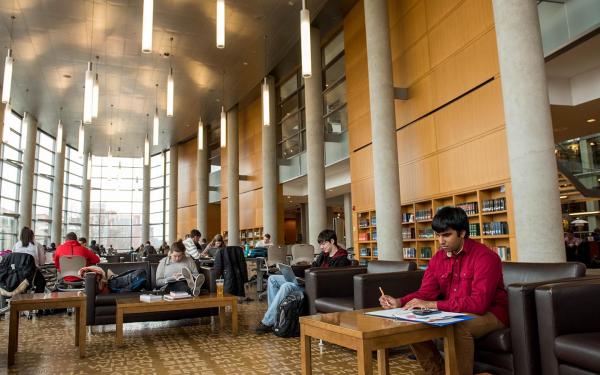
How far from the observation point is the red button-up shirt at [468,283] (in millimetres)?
2336

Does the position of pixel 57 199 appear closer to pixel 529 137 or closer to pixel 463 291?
pixel 529 137

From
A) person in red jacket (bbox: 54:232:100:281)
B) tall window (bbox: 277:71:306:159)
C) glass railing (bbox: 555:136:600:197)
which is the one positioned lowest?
person in red jacket (bbox: 54:232:100:281)

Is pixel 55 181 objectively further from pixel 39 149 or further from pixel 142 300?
pixel 142 300

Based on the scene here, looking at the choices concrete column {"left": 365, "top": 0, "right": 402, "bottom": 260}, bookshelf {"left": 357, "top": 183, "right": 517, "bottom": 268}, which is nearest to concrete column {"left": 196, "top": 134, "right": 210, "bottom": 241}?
bookshelf {"left": 357, "top": 183, "right": 517, "bottom": 268}

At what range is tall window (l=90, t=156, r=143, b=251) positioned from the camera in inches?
988

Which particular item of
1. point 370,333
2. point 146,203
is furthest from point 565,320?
point 146,203

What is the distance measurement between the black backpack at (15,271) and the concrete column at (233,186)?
9.98 m

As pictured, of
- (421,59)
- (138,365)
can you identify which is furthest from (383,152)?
(138,365)

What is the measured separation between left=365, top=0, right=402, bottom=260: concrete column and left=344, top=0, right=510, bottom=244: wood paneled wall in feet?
2.03

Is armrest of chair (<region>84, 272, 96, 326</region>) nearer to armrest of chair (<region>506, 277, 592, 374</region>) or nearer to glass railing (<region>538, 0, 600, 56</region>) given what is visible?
armrest of chair (<region>506, 277, 592, 374</region>)

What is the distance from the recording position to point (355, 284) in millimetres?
3676

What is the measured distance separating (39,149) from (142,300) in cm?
1845

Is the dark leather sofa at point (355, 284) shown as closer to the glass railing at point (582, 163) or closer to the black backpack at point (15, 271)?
the black backpack at point (15, 271)

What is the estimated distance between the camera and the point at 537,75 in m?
4.58
